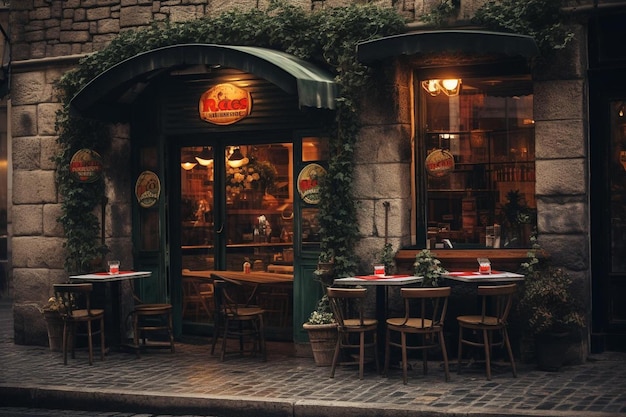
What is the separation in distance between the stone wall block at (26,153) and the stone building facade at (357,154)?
0.01 m

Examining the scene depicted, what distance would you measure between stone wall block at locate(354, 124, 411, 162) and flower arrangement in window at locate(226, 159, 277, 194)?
1566 mm

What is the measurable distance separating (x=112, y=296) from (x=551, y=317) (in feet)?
17.1

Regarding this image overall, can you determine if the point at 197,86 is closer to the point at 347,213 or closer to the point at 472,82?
the point at 347,213

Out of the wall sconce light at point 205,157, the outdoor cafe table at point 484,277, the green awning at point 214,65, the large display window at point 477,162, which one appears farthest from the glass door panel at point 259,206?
the outdoor cafe table at point 484,277

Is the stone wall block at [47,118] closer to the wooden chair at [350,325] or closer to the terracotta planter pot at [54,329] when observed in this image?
the terracotta planter pot at [54,329]

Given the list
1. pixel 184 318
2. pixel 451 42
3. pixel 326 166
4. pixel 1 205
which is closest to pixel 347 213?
pixel 326 166

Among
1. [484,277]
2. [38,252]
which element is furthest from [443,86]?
[38,252]

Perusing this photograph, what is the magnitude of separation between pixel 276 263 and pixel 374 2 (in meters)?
3.46

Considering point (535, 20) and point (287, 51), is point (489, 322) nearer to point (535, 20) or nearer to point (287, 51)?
point (535, 20)

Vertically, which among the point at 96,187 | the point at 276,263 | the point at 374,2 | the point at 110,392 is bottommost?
the point at 110,392

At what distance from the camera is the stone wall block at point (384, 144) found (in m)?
10.9

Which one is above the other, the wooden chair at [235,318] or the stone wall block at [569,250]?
the stone wall block at [569,250]

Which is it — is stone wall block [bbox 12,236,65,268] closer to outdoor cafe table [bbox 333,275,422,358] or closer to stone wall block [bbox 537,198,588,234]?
outdoor cafe table [bbox 333,275,422,358]

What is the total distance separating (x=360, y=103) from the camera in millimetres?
11031
